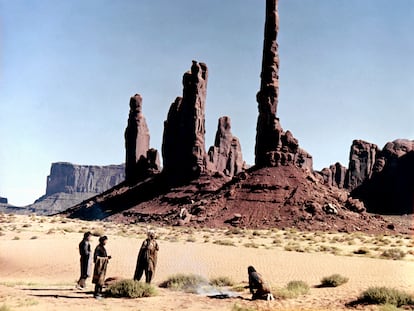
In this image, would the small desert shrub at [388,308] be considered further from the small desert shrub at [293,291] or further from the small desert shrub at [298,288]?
the small desert shrub at [298,288]

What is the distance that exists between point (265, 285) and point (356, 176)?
96433mm

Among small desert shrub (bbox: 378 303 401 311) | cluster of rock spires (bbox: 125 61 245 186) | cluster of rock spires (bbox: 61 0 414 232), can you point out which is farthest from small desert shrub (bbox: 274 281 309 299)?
cluster of rock spires (bbox: 125 61 245 186)

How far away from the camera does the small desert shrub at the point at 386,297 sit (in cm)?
1241

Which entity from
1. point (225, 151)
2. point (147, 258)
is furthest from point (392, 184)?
point (147, 258)

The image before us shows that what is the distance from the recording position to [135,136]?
88.6 m

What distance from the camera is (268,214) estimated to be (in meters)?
50.9

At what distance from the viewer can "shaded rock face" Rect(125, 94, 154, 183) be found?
3467 inches

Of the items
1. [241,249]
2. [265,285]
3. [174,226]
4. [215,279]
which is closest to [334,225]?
[174,226]

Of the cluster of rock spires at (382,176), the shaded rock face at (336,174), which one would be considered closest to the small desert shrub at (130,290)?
the cluster of rock spires at (382,176)

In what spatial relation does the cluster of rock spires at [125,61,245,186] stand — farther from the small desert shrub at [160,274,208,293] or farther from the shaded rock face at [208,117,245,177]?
the small desert shrub at [160,274,208,293]

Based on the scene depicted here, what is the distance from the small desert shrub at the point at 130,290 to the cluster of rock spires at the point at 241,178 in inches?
1413

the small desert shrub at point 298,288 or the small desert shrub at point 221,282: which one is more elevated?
the small desert shrub at point 298,288

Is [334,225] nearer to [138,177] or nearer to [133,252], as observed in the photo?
[133,252]

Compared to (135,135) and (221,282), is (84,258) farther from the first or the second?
(135,135)
